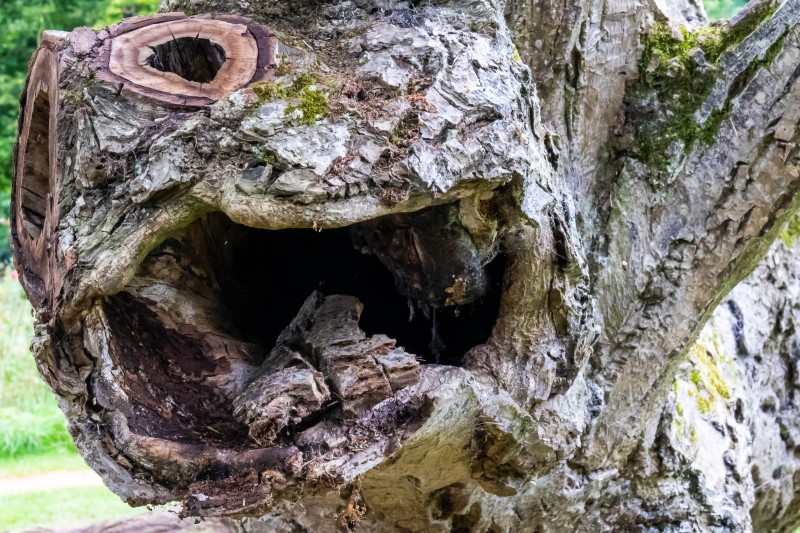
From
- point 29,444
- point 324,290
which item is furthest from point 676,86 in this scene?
point 29,444

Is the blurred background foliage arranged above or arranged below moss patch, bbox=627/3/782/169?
below

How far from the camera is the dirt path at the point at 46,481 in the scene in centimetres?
605

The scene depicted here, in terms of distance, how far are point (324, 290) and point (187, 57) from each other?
2.16 feet

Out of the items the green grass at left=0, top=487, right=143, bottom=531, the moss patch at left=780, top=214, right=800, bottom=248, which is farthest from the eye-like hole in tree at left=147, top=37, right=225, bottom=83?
the green grass at left=0, top=487, right=143, bottom=531

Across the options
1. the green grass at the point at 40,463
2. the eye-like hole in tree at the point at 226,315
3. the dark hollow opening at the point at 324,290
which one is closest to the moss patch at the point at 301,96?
the eye-like hole in tree at the point at 226,315

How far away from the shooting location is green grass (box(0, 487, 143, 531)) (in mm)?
5191

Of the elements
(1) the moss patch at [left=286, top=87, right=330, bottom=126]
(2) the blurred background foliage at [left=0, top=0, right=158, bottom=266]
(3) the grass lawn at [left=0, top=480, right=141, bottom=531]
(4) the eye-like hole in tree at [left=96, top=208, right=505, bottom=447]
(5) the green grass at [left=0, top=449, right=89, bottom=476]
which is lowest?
(5) the green grass at [left=0, top=449, right=89, bottom=476]

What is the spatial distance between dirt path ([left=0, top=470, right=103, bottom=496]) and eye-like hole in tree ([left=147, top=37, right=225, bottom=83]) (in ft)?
16.9

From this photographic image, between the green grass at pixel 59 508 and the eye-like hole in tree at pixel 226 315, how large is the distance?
3559 millimetres

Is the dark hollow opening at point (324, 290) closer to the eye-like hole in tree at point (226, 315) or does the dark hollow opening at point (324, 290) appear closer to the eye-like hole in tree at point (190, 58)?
the eye-like hole in tree at point (226, 315)

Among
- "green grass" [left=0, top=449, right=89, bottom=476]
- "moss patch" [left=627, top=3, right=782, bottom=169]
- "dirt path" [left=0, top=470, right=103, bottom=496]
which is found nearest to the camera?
"moss patch" [left=627, top=3, right=782, bottom=169]

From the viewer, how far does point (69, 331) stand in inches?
62.6

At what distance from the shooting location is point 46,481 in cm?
629

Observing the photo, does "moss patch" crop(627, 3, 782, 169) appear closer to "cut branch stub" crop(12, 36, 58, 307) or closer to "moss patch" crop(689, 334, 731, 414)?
"moss patch" crop(689, 334, 731, 414)
